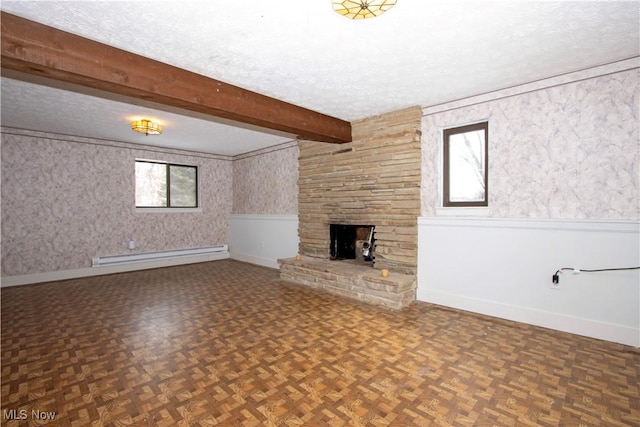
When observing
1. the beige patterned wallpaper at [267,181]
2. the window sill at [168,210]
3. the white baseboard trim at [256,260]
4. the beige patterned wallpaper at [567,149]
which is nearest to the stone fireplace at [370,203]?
the beige patterned wallpaper at [267,181]

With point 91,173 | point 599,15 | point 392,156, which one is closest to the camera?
point 599,15

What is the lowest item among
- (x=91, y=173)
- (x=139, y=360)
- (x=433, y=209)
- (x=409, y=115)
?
(x=139, y=360)

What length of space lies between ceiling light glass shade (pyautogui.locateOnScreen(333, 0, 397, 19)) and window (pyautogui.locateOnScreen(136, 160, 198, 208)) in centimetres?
581

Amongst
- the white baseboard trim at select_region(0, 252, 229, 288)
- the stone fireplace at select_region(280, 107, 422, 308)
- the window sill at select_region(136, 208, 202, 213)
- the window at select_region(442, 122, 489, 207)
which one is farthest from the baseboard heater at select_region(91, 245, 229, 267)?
the window at select_region(442, 122, 489, 207)

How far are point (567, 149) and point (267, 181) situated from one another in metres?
4.90

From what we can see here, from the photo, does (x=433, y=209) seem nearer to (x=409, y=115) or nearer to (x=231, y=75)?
(x=409, y=115)

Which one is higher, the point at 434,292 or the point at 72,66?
the point at 72,66

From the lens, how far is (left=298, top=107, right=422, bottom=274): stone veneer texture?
388 cm

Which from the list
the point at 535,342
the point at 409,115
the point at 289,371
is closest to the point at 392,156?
the point at 409,115

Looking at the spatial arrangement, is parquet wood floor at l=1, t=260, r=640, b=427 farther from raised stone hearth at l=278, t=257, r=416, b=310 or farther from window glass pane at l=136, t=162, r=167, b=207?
window glass pane at l=136, t=162, r=167, b=207

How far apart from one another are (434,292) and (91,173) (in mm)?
6054

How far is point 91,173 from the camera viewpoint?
548 centimetres

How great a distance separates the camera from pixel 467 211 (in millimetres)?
3547

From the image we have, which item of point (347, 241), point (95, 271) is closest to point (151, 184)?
point (95, 271)
